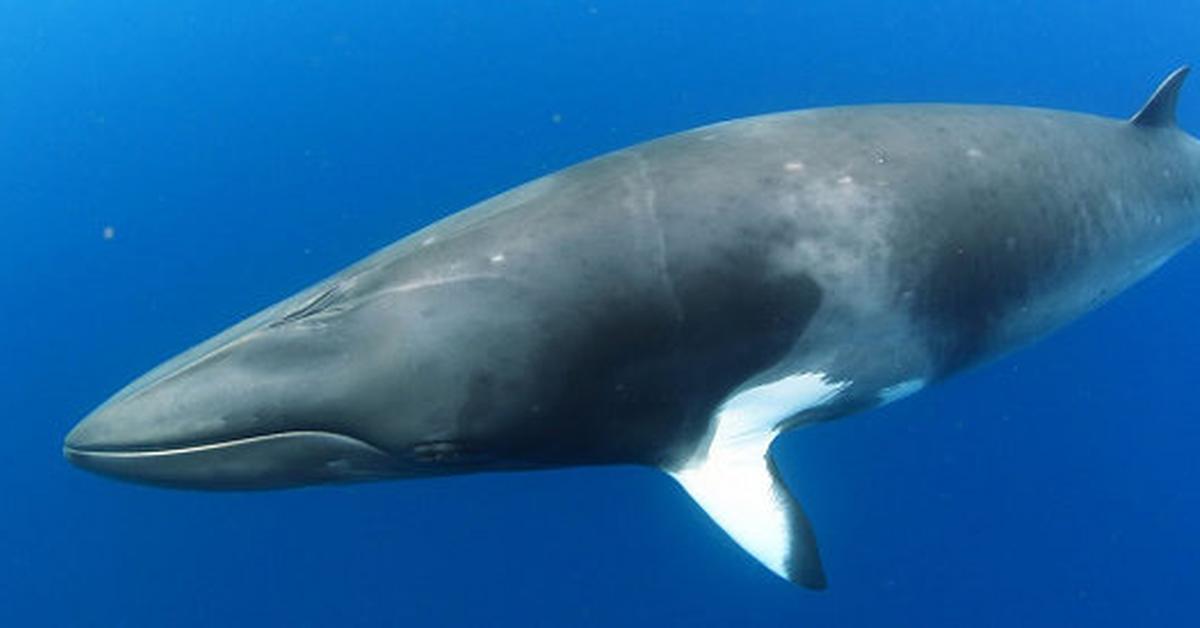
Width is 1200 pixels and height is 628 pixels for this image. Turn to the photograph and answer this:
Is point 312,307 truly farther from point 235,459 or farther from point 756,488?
point 756,488

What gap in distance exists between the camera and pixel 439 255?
6840 mm

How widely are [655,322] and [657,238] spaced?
494mm

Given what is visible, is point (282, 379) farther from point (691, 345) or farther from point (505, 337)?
point (691, 345)

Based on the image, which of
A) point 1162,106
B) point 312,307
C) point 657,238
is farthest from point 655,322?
point 1162,106

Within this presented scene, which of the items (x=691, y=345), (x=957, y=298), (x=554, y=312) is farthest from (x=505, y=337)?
(x=957, y=298)

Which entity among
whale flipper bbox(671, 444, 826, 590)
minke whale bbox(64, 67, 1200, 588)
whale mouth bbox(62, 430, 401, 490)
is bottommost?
whale flipper bbox(671, 444, 826, 590)

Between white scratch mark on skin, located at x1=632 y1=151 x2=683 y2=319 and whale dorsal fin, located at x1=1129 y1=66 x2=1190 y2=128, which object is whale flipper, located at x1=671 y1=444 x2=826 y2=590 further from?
whale dorsal fin, located at x1=1129 y1=66 x2=1190 y2=128

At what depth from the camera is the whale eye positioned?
23.2 feet

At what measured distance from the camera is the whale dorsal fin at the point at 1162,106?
9664mm

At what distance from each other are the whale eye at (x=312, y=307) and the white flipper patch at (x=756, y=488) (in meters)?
2.59

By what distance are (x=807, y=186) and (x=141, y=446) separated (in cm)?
431

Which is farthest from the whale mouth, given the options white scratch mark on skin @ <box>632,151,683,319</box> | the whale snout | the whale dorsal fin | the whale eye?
the whale dorsal fin

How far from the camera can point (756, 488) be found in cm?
798

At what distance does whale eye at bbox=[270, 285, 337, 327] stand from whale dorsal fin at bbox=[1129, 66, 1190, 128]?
22.0 ft
